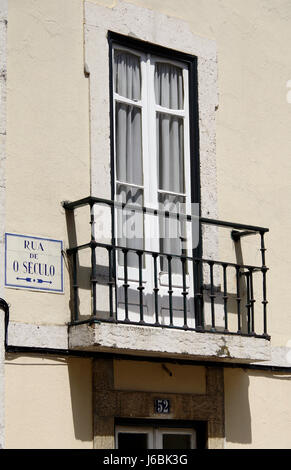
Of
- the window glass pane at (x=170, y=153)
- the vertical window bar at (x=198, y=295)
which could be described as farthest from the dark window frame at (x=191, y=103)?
the window glass pane at (x=170, y=153)

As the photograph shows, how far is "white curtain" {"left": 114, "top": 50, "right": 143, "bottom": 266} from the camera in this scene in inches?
375

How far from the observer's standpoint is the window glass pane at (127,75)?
31.9 ft

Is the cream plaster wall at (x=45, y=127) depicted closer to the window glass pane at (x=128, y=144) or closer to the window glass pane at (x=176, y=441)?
the window glass pane at (x=128, y=144)

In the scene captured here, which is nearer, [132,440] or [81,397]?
[81,397]

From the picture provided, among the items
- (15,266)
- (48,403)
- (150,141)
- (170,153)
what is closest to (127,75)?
(150,141)

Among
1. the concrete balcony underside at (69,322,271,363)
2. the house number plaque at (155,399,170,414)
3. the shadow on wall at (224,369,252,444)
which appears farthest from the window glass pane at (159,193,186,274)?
the house number plaque at (155,399,170,414)

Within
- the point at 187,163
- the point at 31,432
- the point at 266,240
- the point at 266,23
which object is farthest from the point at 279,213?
the point at 31,432

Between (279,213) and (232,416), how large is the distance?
1991 mm

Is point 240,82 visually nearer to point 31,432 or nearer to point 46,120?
point 46,120

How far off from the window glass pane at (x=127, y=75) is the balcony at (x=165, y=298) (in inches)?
41.3

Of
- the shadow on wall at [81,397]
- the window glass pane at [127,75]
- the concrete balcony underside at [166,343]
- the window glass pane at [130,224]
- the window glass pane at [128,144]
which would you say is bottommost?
the shadow on wall at [81,397]

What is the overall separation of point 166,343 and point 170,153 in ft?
6.11

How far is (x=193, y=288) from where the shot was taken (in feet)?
32.0

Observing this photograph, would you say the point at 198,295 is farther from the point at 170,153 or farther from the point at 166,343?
the point at 170,153
